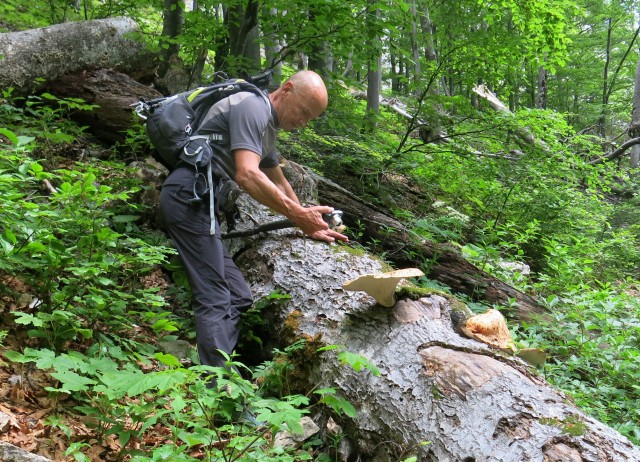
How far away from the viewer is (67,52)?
6.56 meters

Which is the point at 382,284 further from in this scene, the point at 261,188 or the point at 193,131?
the point at 193,131

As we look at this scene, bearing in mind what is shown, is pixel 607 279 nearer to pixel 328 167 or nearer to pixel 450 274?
pixel 450 274

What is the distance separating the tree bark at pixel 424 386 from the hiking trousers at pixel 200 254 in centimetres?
44

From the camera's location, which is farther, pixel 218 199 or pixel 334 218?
pixel 334 218

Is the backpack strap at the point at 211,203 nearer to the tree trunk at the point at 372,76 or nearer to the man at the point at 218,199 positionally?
the man at the point at 218,199

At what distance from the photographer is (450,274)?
539 centimetres

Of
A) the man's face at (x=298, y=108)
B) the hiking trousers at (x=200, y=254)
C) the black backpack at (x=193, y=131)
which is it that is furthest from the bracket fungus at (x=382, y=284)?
the man's face at (x=298, y=108)

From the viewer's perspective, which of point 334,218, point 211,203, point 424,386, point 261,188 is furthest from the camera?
point 334,218

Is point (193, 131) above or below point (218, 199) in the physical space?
above

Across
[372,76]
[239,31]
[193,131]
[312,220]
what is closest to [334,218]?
[312,220]

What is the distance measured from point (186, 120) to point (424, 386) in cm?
272

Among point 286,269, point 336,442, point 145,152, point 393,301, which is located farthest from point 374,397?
point 145,152

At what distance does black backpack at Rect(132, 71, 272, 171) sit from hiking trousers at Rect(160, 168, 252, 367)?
0.17m

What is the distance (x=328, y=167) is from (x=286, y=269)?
3.99 meters
